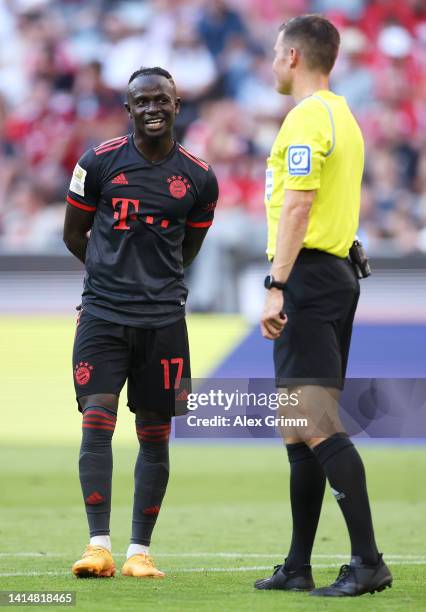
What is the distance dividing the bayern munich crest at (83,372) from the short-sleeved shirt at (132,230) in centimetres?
21

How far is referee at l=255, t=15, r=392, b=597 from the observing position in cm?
467

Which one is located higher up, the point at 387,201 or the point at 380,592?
the point at 387,201

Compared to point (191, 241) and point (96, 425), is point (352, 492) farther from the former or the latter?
point (191, 241)

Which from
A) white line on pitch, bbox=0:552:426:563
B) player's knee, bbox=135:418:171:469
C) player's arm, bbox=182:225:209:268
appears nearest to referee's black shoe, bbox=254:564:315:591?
player's knee, bbox=135:418:171:469

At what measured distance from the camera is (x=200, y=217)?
5668mm

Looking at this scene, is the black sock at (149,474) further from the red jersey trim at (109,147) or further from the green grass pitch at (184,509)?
the red jersey trim at (109,147)

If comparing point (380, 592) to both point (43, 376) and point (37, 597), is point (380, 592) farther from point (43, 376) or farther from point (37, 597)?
point (43, 376)

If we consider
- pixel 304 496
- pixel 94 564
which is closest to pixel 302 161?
pixel 304 496

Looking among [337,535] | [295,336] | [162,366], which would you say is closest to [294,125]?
[295,336]

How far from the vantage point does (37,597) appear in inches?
181

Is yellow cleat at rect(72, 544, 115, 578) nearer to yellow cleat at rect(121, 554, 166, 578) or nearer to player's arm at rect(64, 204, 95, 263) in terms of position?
yellow cleat at rect(121, 554, 166, 578)

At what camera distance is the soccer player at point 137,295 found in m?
5.34

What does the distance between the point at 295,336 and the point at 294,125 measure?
2.55 ft

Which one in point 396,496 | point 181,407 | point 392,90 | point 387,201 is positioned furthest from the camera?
point 392,90
